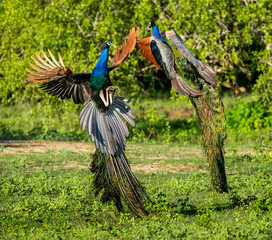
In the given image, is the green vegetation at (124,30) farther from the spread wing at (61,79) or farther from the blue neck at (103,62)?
the blue neck at (103,62)

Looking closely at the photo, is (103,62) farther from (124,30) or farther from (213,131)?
(124,30)

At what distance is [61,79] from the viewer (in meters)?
4.99

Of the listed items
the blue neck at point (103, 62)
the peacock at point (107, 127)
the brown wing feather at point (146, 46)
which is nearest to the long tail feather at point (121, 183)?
the peacock at point (107, 127)

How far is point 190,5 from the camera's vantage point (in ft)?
32.2

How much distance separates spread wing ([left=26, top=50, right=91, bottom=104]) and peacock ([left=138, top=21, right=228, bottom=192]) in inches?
33.3

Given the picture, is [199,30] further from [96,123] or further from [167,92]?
[167,92]

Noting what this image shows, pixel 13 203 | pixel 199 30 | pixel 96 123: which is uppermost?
pixel 199 30

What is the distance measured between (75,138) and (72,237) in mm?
7354

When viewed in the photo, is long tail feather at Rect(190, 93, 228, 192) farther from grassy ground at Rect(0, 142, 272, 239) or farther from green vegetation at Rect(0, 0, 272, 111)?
green vegetation at Rect(0, 0, 272, 111)

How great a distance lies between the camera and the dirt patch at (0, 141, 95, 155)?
884cm

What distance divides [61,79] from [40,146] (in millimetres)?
4638

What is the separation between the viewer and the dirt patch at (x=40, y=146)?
8.84 meters

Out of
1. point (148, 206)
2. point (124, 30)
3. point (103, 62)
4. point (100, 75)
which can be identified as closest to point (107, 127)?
point (100, 75)

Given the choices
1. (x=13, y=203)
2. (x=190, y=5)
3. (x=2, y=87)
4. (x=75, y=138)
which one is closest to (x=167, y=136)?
(x=75, y=138)
